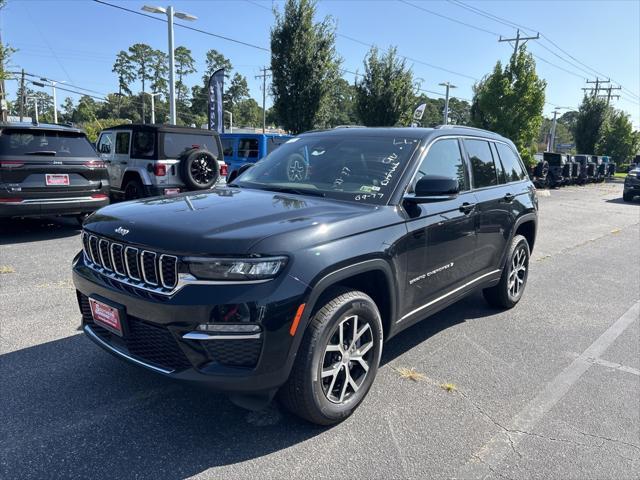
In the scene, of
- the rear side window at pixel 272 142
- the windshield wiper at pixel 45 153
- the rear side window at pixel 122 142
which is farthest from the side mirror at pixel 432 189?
the rear side window at pixel 272 142

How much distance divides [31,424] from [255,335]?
5.03 feet

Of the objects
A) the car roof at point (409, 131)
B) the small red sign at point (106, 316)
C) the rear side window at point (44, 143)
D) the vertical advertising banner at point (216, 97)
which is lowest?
the small red sign at point (106, 316)

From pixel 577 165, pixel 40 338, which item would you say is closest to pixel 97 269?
pixel 40 338

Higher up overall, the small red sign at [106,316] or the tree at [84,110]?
the tree at [84,110]

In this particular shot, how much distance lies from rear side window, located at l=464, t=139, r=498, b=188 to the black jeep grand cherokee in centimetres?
18

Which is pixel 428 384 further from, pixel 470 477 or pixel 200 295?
pixel 200 295

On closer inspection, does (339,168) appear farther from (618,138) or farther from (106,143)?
(618,138)

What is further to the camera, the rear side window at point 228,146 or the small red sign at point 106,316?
the rear side window at point 228,146

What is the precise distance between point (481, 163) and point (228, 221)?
281 centimetres

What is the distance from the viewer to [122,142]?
986 cm

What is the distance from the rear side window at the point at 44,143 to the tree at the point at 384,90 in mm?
16583

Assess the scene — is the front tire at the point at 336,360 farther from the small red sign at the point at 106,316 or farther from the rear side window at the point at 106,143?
the rear side window at the point at 106,143

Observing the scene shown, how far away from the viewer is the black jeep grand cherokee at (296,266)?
2309mm

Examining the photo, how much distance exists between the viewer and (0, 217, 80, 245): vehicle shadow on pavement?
747 centimetres
